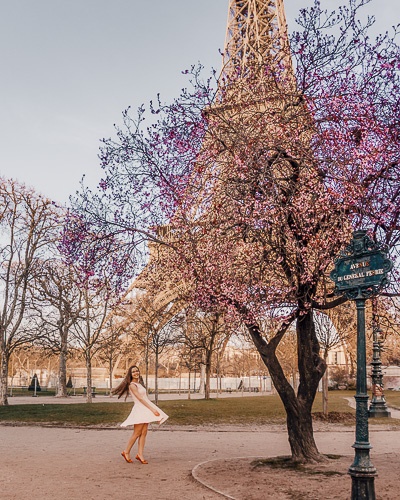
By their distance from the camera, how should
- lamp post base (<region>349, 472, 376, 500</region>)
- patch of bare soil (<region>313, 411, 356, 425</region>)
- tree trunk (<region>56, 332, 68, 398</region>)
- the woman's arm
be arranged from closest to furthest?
1. lamp post base (<region>349, 472, 376, 500</region>)
2. the woman's arm
3. patch of bare soil (<region>313, 411, 356, 425</region>)
4. tree trunk (<region>56, 332, 68, 398</region>)

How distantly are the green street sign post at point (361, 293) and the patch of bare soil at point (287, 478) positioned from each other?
39.1 inches

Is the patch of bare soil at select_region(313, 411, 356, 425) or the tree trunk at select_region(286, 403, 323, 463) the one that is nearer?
the tree trunk at select_region(286, 403, 323, 463)

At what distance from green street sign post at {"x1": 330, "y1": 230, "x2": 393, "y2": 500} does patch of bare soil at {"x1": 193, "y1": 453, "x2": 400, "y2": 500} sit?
99cm

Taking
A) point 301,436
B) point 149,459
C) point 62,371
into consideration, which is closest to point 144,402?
point 149,459

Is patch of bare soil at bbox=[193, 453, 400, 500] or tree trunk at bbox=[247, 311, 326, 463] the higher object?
tree trunk at bbox=[247, 311, 326, 463]

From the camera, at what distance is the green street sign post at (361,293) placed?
752 cm

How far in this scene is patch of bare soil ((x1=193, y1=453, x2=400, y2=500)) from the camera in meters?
8.59

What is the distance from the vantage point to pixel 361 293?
793cm

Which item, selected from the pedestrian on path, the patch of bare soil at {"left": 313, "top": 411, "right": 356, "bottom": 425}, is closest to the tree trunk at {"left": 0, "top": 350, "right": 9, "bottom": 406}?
the patch of bare soil at {"left": 313, "top": 411, "right": 356, "bottom": 425}

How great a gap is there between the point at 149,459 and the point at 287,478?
3476mm

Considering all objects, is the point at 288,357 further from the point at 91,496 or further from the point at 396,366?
the point at 91,496

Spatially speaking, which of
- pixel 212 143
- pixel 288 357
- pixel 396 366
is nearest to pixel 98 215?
pixel 212 143

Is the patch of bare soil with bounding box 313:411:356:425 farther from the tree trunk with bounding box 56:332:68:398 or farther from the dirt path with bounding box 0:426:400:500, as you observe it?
the tree trunk with bounding box 56:332:68:398

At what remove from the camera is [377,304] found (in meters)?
11.6
